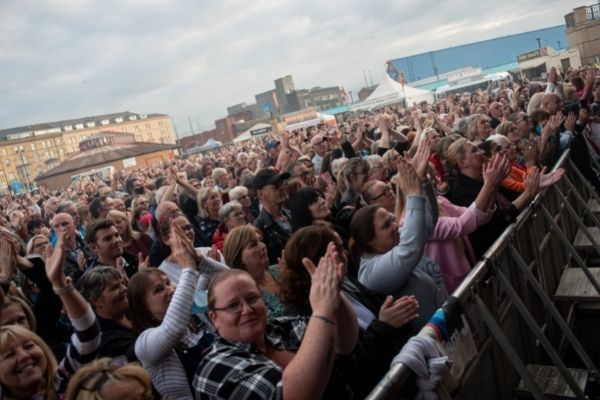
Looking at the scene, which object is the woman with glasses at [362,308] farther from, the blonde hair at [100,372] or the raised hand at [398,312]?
the blonde hair at [100,372]

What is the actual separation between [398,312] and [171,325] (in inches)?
43.4

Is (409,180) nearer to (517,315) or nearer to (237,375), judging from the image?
(517,315)

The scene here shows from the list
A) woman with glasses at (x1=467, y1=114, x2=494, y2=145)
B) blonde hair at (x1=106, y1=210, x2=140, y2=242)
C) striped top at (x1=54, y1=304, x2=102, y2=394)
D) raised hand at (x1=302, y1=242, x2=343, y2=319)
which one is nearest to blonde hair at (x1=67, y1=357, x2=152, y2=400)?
striped top at (x1=54, y1=304, x2=102, y2=394)

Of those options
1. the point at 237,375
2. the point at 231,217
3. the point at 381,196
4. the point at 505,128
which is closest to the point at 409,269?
the point at 237,375

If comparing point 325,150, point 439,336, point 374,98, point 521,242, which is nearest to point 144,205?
point 325,150

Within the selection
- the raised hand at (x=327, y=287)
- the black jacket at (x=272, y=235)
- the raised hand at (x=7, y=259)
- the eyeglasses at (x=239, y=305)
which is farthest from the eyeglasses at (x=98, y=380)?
the black jacket at (x=272, y=235)

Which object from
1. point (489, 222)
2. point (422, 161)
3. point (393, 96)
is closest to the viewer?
point (422, 161)

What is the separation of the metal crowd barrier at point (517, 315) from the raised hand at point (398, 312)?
0.22 metres

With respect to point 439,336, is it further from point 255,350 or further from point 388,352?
point 255,350

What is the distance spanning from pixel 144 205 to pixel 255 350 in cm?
498

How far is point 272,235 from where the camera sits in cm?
448

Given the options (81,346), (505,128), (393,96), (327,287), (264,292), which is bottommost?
(264,292)

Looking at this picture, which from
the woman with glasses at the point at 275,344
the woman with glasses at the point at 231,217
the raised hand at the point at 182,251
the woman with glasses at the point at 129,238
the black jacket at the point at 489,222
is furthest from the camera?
the woman with glasses at the point at 129,238

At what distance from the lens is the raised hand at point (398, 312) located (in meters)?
2.20
